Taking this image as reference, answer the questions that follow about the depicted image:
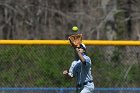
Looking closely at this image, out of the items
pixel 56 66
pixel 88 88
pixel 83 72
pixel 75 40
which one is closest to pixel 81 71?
pixel 83 72

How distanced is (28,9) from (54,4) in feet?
2.39

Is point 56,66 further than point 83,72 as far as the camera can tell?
Yes

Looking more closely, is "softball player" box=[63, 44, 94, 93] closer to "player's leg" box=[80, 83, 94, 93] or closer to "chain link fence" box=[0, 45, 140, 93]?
"player's leg" box=[80, 83, 94, 93]

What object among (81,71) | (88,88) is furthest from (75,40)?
(88,88)

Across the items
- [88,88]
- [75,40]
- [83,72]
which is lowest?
[88,88]

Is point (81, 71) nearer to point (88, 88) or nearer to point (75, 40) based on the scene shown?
point (88, 88)

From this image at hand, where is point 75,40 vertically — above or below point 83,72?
above

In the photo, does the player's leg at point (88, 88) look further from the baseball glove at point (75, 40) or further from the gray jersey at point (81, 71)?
the baseball glove at point (75, 40)

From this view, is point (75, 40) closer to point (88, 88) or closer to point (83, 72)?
point (83, 72)

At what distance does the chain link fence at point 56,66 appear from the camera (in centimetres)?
770

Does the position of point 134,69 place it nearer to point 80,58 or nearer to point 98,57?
point 98,57

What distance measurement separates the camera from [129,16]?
16547 millimetres

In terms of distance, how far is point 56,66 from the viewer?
775 cm

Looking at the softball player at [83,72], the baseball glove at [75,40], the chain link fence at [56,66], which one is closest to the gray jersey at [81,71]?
the softball player at [83,72]
